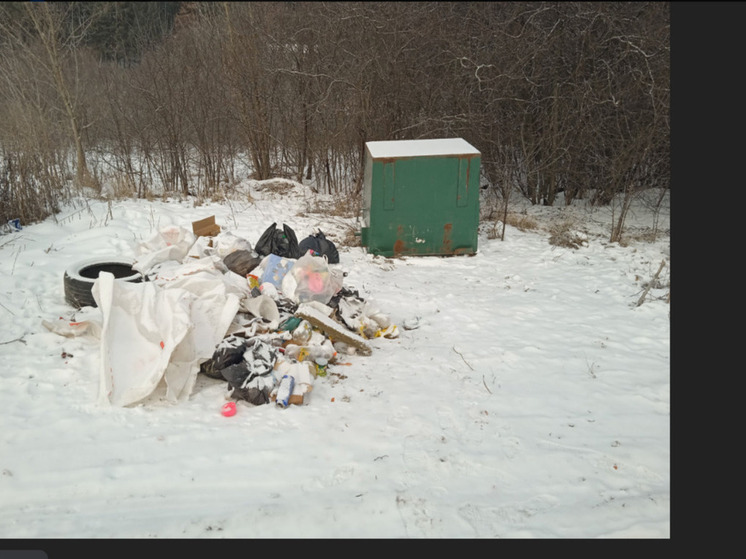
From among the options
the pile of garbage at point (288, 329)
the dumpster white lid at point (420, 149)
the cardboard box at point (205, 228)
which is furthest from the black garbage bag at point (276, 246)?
the dumpster white lid at point (420, 149)

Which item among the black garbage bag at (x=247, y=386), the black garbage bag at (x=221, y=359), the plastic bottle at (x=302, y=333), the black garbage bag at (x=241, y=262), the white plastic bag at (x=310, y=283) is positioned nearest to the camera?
the black garbage bag at (x=247, y=386)

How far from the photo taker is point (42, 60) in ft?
34.6

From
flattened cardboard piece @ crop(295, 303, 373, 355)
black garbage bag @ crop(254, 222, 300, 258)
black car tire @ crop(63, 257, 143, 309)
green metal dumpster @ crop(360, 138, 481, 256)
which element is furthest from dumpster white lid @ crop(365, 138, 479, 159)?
black car tire @ crop(63, 257, 143, 309)

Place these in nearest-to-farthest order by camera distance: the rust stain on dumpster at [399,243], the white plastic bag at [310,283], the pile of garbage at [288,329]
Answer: the pile of garbage at [288,329] < the white plastic bag at [310,283] < the rust stain on dumpster at [399,243]

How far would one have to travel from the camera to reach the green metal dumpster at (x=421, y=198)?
22.9 ft

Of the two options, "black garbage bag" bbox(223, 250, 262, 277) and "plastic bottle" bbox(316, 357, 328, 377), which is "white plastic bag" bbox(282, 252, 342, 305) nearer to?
"black garbage bag" bbox(223, 250, 262, 277)

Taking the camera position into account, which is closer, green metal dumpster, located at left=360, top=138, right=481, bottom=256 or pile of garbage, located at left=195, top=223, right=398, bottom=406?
pile of garbage, located at left=195, top=223, right=398, bottom=406

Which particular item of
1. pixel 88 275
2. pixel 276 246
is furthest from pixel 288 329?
pixel 88 275

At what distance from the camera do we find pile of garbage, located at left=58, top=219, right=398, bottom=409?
403 centimetres

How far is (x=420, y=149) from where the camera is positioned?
7.21m

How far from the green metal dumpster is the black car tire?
2907 mm

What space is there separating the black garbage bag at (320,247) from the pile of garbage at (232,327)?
770 mm

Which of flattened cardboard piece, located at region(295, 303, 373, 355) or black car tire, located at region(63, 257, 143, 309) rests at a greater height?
black car tire, located at region(63, 257, 143, 309)

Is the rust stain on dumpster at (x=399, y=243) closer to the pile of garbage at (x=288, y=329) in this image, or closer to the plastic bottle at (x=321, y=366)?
the pile of garbage at (x=288, y=329)
